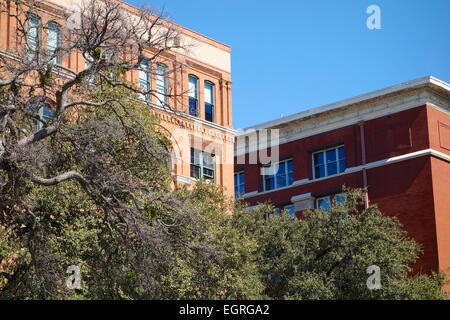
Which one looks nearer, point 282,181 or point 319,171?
point 319,171

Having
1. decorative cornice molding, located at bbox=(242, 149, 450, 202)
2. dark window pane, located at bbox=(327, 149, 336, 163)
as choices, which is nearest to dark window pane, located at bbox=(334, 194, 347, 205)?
decorative cornice molding, located at bbox=(242, 149, 450, 202)

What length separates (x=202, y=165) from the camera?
49.5 m

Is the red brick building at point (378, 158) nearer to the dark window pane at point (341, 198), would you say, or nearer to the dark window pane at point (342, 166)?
the dark window pane at point (342, 166)

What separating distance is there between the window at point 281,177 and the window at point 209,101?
36.6ft

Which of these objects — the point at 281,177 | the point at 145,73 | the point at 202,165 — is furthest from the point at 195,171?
the point at 145,73

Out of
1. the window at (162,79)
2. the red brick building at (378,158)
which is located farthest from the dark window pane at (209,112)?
the red brick building at (378,158)

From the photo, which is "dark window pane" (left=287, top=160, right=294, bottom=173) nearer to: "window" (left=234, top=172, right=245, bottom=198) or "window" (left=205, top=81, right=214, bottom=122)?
"window" (left=234, top=172, right=245, bottom=198)

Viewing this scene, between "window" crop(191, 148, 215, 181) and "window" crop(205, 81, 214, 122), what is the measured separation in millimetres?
1986

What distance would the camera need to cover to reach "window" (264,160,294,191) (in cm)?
6139

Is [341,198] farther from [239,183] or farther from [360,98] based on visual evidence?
[239,183]

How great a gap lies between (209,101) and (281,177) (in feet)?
39.4

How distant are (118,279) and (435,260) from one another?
27.1 metres

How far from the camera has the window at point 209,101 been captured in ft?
167

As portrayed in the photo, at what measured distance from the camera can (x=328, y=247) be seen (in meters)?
42.1
